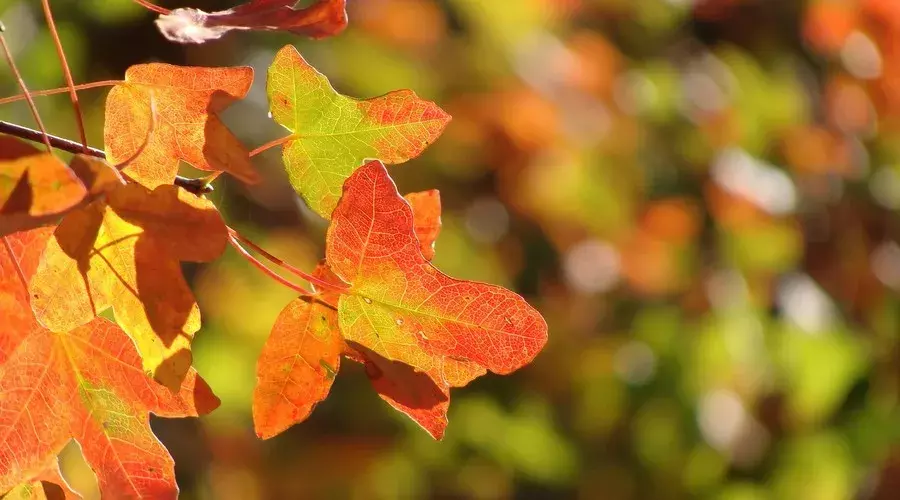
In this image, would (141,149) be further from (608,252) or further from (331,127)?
(608,252)

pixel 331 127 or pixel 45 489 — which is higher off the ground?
pixel 331 127

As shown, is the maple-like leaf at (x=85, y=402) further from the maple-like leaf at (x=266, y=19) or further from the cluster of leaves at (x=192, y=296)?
the maple-like leaf at (x=266, y=19)

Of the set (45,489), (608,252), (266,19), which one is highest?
(266,19)

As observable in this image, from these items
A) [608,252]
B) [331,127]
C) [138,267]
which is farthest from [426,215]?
[608,252]

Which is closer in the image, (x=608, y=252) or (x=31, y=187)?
(x=31, y=187)

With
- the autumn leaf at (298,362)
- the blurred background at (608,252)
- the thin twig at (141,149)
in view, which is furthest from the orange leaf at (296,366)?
the blurred background at (608,252)

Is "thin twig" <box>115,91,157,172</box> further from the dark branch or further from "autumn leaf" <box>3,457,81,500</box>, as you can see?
"autumn leaf" <box>3,457,81,500</box>

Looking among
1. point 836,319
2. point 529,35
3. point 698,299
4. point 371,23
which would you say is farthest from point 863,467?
point 371,23
